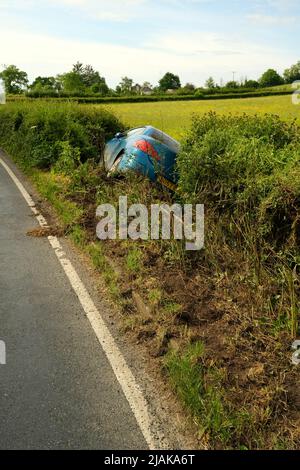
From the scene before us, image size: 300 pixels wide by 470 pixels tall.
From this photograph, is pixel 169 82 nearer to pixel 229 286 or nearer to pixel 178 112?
pixel 178 112

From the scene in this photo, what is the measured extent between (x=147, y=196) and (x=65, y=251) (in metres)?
1.61

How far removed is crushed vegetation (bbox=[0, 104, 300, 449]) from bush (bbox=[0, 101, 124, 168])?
20.1 ft

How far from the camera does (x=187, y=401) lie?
3.79m

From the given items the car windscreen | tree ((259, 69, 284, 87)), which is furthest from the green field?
tree ((259, 69, 284, 87))

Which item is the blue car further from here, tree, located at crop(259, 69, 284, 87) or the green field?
tree, located at crop(259, 69, 284, 87)

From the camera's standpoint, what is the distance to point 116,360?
4.52m

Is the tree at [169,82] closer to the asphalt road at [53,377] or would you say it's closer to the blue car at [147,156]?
the blue car at [147,156]

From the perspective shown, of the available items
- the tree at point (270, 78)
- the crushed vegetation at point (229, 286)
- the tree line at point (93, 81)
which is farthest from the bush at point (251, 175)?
the tree at point (270, 78)

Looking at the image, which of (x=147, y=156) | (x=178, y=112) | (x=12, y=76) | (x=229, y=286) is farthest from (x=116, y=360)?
(x=12, y=76)

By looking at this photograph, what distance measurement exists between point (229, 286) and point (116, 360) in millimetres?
1681
